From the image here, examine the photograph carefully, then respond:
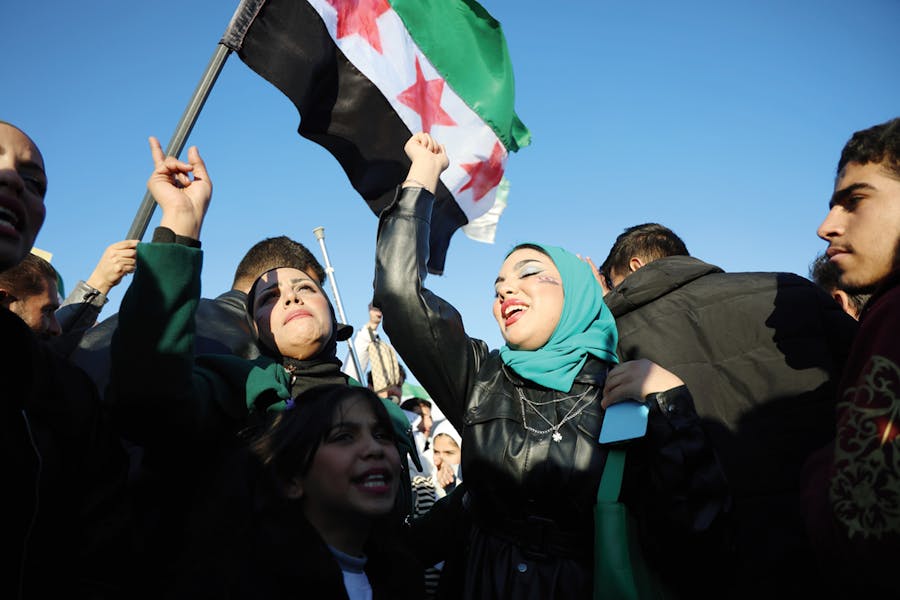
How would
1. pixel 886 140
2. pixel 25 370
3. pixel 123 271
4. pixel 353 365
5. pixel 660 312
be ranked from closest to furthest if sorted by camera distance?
pixel 25 370 < pixel 886 140 < pixel 660 312 < pixel 123 271 < pixel 353 365

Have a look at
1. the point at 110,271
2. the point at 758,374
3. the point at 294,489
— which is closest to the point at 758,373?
the point at 758,374

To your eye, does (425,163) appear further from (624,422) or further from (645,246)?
(645,246)

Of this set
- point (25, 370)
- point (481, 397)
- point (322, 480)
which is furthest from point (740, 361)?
point (25, 370)

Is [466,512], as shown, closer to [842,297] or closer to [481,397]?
[481,397]

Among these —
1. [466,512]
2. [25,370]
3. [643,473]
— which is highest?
[25,370]

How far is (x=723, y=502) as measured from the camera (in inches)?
69.9

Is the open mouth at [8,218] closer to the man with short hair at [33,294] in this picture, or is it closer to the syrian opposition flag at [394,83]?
the man with short hair at [33,294]

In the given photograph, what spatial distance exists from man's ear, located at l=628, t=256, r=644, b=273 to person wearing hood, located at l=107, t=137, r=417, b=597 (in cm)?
190

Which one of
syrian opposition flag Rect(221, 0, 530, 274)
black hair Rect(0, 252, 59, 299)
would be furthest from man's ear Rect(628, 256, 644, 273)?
black hair Rect(0, 252, 59, 299)

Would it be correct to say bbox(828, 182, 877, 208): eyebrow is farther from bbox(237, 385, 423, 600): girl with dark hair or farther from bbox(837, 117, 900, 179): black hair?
bbox(237, 385, 423, 600): girl with dark hair

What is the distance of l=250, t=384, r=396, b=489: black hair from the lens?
2102 mm

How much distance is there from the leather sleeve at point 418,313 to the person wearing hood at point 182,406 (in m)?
0.45

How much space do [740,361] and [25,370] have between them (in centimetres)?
230

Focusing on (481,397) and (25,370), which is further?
(481,397)
